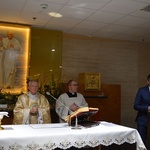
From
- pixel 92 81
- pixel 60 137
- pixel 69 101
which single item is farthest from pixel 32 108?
pixel 92 81

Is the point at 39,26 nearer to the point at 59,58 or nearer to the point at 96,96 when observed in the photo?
the point at 59,58

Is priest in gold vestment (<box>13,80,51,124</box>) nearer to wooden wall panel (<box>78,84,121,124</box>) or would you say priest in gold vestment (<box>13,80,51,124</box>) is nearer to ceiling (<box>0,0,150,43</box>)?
ceiling (<box>0,0,150,43</box>)

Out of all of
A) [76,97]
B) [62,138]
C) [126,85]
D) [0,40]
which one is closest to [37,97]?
[76,97]

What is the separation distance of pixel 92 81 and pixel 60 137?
145 inches

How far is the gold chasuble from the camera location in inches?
170

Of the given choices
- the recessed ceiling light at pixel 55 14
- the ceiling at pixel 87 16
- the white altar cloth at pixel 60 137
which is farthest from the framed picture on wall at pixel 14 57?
the white altar cloth at pixel 60 137

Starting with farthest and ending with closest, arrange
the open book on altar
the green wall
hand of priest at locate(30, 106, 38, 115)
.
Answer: the green wall, hand of priest at locate(30, 106, 38, 115), the open book on altar

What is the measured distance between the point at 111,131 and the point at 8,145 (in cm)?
137

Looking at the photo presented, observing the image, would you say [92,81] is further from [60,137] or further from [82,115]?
[60,137]

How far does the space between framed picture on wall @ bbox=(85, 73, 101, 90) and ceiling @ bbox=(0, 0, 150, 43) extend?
122cm

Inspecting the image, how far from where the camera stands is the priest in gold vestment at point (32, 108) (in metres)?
4.32

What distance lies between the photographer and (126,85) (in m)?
7.88

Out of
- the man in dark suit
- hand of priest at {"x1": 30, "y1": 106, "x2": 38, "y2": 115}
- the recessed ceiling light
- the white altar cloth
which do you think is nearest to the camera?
the white altar cloth

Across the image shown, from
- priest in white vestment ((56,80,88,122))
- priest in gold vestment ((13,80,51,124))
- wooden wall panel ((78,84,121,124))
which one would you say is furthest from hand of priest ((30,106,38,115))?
wooden wall panel ((78,84,121,124))
